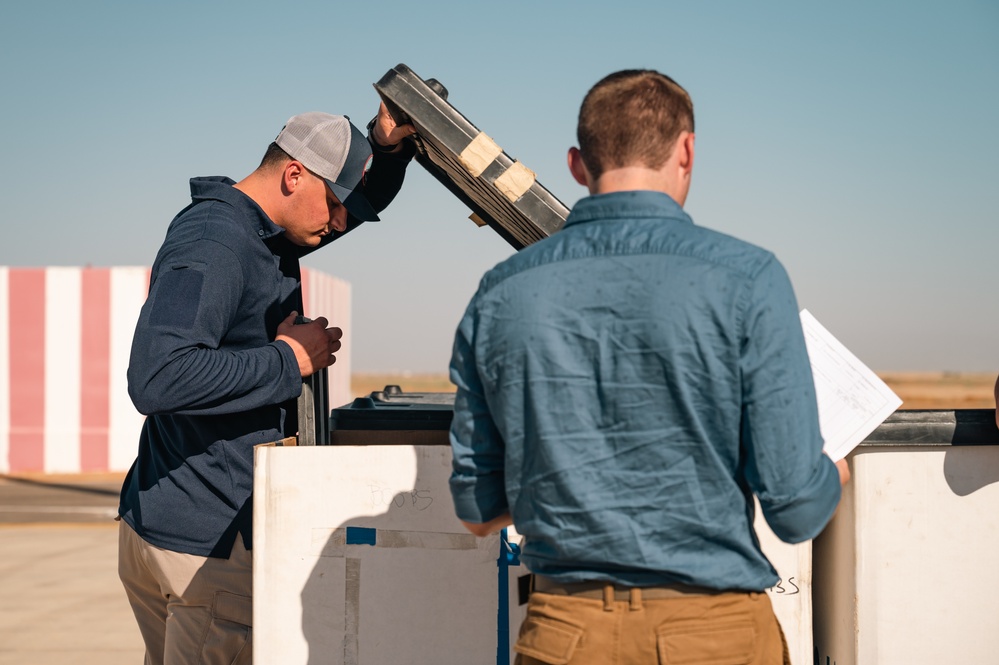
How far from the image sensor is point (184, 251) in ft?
7.51

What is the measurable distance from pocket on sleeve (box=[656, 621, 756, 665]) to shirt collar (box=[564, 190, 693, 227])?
668 mm

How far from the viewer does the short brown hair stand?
4.88 feet

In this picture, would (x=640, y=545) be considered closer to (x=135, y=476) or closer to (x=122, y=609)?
(x=135, y=476)

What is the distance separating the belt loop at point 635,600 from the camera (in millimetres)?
1477

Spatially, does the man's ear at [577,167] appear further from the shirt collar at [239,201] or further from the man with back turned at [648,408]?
the shirt collar at [239,201]

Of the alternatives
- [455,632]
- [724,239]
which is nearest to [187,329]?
[455,632]

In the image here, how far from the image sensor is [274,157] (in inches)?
102

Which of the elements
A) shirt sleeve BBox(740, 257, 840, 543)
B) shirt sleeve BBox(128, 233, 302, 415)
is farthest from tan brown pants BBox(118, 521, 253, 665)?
shirt sleeve BBox(740, 257, 840, 543)

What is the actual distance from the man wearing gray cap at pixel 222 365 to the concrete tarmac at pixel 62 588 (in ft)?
9.56

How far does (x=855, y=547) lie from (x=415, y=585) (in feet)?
3.68

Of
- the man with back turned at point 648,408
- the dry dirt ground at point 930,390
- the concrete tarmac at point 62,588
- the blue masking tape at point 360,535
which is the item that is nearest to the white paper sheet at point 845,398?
the man with back turned at point 648,408

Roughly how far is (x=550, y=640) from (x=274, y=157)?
164cm

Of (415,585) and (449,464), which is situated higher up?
(449,464)

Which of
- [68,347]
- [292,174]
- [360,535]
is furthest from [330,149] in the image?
[68,347]
